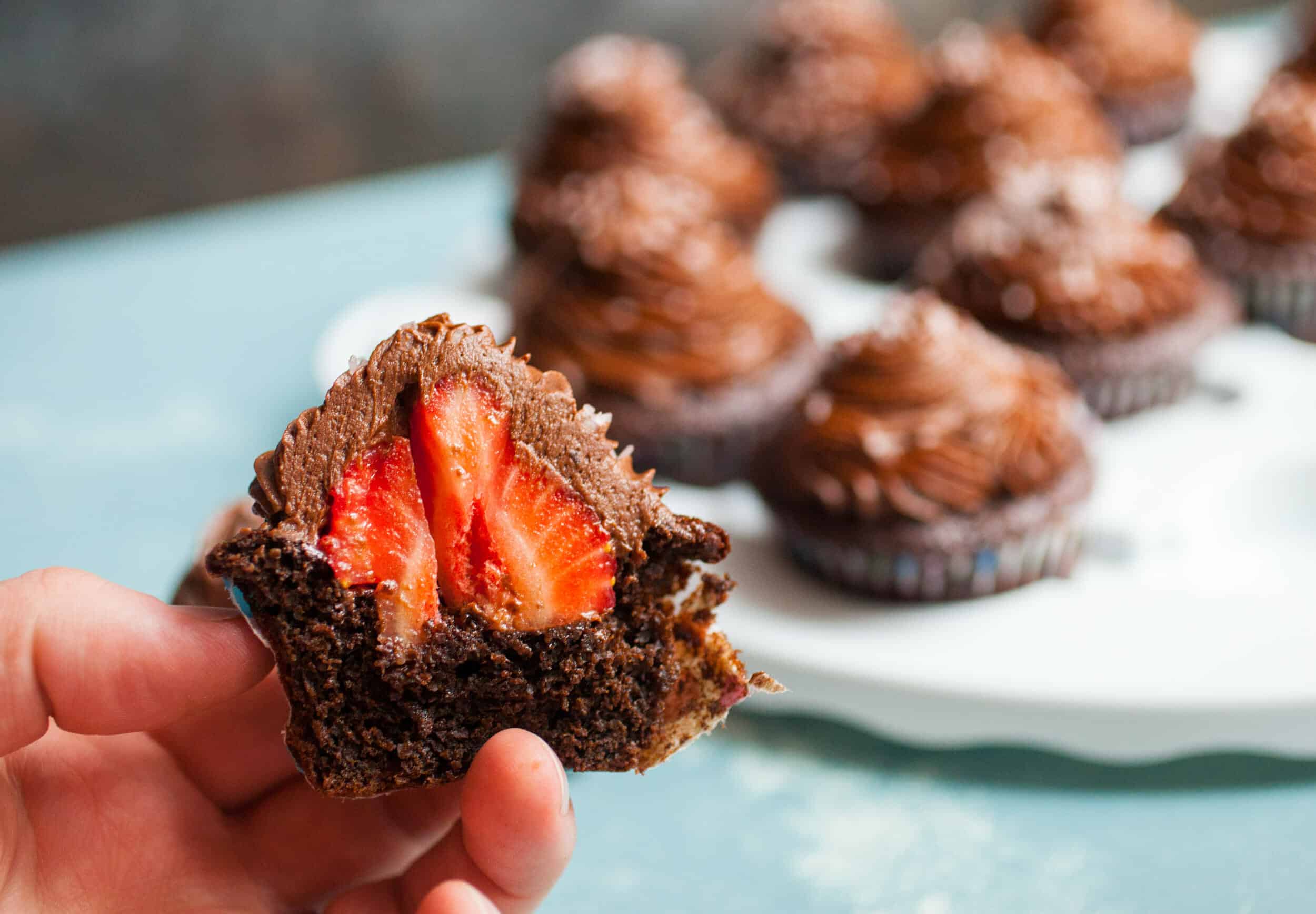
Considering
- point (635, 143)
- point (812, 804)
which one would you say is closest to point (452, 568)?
point (812, 804)

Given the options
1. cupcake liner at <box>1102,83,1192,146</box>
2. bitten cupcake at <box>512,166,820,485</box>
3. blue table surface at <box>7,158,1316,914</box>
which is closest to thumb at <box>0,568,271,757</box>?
blue table surface at <box>7,158,1316,914</box>

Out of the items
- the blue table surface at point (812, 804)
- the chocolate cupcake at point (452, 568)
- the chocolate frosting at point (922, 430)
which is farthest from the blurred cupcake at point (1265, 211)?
the chocolate cupcake at point (452, 568)

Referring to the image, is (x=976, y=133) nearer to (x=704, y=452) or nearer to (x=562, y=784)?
(x=704, y=452)

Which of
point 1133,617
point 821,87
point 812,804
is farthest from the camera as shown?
point 821,87

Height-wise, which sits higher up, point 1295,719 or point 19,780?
point 19,780

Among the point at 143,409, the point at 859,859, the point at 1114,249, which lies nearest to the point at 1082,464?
the point at 1114,249

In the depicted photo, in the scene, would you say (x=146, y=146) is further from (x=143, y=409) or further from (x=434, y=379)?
(x=434, y=379)

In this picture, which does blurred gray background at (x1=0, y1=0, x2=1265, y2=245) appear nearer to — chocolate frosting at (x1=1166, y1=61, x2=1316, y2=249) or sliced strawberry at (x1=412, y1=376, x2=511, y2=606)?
chocolate frosting at (x1=1166, y1=61, x2=1316, y2=249)
